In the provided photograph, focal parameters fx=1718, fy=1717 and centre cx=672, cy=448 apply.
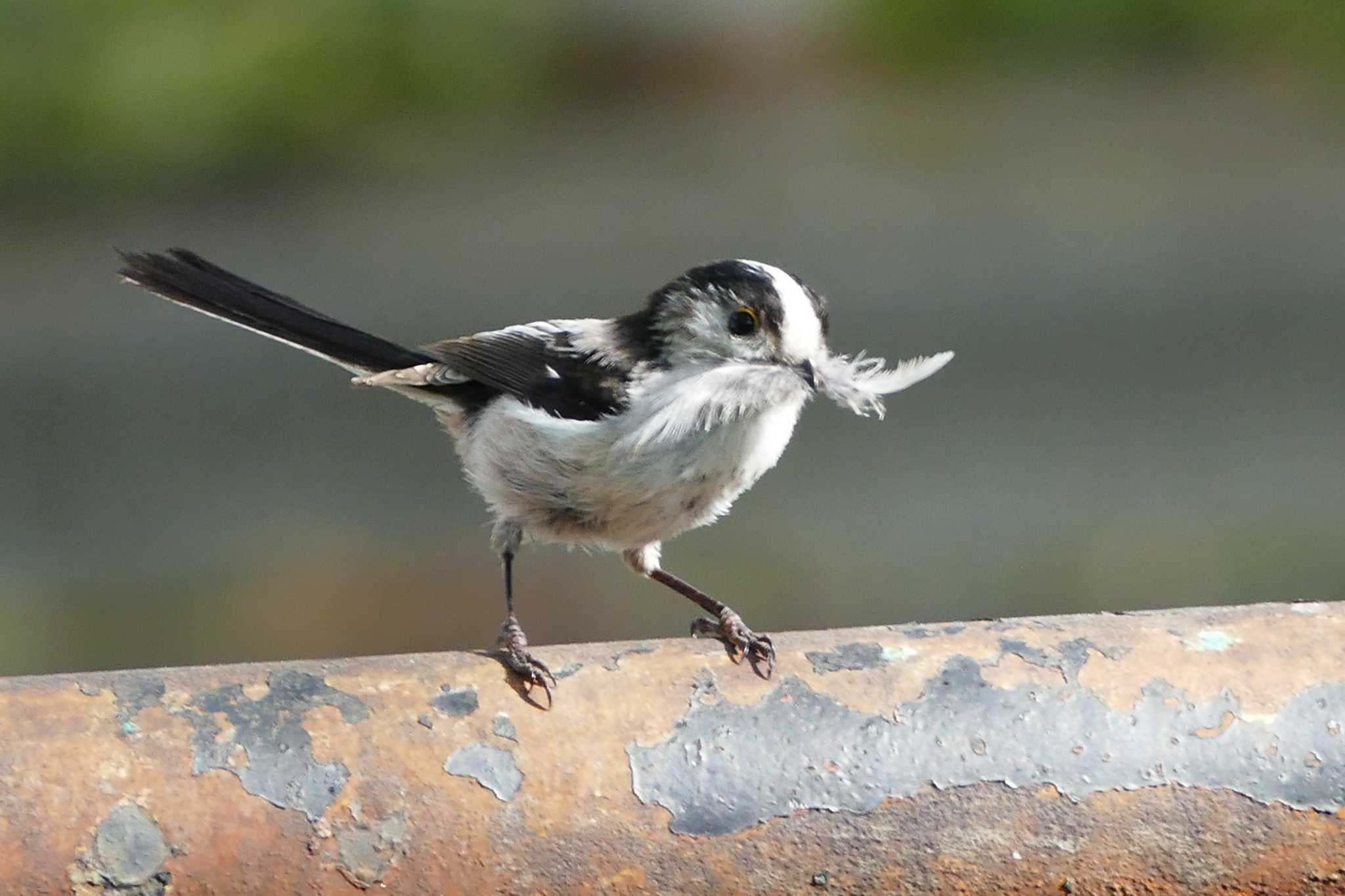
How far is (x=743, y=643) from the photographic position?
7.16 feet

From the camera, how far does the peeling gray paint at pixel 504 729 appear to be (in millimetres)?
1775

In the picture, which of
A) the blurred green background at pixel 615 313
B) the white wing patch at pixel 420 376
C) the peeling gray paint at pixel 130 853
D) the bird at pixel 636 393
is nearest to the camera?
the peeling gray paint at pixel 130 853

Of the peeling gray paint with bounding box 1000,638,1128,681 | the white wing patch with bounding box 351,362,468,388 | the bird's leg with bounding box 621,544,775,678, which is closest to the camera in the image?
the peeling gray paint with bounding box 1000,638,1128,681

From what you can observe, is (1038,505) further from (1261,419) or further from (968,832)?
(968,832)

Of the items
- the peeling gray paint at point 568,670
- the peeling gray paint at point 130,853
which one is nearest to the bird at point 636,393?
the peeling gray paint at point 568,670

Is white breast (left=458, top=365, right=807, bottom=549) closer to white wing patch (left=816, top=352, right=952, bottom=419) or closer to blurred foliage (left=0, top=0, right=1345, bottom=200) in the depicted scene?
white wing patch (left=816, top=352, right=952, bottom=419)

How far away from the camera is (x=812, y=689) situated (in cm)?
186

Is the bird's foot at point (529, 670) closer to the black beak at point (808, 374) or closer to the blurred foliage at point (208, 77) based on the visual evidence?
the black beak at point (808, 374)

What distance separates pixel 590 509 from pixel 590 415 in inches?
6.5

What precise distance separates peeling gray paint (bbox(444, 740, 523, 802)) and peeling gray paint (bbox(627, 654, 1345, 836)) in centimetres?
12

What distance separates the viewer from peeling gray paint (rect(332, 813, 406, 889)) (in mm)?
1651

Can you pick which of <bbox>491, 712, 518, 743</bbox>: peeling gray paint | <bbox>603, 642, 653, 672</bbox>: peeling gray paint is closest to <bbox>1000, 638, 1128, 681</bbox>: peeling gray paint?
<bbox>603, 642, 653, 672</bbox>: peeling gray paint

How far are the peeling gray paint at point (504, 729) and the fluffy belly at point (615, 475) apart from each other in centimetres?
112

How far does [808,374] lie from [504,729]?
3.89ft
